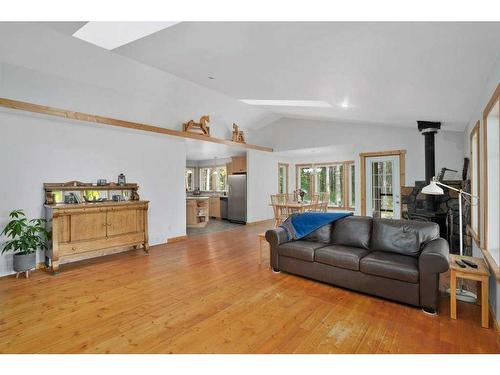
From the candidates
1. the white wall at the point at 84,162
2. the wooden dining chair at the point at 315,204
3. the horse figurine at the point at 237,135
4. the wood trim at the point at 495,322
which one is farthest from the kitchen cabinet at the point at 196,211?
the wood trim at the point at 495,322

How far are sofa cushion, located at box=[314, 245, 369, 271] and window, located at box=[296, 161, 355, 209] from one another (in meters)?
5.77

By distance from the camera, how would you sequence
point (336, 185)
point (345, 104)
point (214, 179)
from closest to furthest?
point (345, 104), point (336, 185), point (214, 179)

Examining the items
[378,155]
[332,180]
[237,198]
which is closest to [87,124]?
[237,198]

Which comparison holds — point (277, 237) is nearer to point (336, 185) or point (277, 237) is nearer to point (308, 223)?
point (308, 223)

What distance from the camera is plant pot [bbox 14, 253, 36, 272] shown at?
3.68m

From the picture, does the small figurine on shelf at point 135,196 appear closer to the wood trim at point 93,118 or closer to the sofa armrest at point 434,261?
the wood trim at point 93,118

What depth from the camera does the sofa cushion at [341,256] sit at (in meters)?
3.07

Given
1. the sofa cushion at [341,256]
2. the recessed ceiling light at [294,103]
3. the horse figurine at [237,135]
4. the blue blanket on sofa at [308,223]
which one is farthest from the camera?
the horse figurine at [237,135]

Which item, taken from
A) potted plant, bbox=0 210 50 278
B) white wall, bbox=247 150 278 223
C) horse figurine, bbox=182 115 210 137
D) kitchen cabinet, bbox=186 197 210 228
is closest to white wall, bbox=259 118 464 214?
white wall, bbox=247 150 278 223

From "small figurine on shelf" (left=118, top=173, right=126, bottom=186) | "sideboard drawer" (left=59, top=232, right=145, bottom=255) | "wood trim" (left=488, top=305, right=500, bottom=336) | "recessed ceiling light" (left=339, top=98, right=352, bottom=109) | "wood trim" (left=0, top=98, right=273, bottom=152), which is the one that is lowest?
"wood trim" (left=488, top=305, right=500, bottom=336)

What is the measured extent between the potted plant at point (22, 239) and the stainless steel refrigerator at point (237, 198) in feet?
16.8

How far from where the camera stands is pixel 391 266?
2805 mm

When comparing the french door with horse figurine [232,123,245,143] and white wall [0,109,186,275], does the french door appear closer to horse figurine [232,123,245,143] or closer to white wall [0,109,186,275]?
horse figurine [232,123,245,143]

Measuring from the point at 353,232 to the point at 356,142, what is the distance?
4049 millimetres
